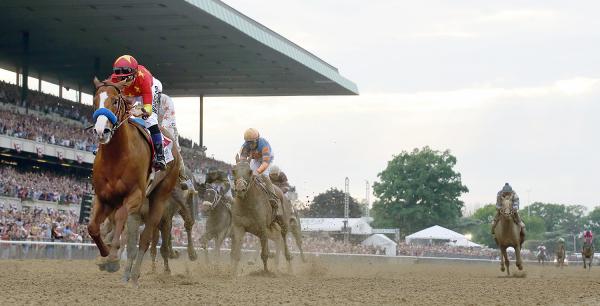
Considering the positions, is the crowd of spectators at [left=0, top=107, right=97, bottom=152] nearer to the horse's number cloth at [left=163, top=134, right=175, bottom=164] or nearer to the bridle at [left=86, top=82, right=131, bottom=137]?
the horse's number cloth at [left=163, top=134, right=175, bottom=164]

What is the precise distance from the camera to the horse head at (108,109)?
10969 millimetres

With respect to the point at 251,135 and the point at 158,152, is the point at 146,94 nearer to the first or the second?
the point at 158,152

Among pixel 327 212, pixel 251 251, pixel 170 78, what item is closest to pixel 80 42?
pixel 170 78

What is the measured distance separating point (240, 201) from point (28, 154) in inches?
967

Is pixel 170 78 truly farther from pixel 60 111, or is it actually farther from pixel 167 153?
pixel 167 153

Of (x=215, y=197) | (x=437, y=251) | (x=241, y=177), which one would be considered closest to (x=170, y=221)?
(x=241, y=177)

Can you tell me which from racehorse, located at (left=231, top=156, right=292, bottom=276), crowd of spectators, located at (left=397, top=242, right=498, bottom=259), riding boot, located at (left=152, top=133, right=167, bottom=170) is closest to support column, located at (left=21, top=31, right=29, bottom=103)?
crowd of spectators, located at (left=397, top=242, right=498, bottom=259)

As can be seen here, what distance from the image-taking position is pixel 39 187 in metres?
36.0

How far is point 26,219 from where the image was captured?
30391 millimetres

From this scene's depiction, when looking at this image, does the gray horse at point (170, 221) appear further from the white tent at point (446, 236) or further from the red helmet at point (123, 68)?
the white tent at point (446, 236)

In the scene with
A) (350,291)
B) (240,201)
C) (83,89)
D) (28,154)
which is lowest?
(350,291)

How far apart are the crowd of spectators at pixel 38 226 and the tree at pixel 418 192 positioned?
246 ft

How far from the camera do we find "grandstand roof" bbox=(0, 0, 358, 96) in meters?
42.7

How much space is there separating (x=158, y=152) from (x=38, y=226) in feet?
63.9
